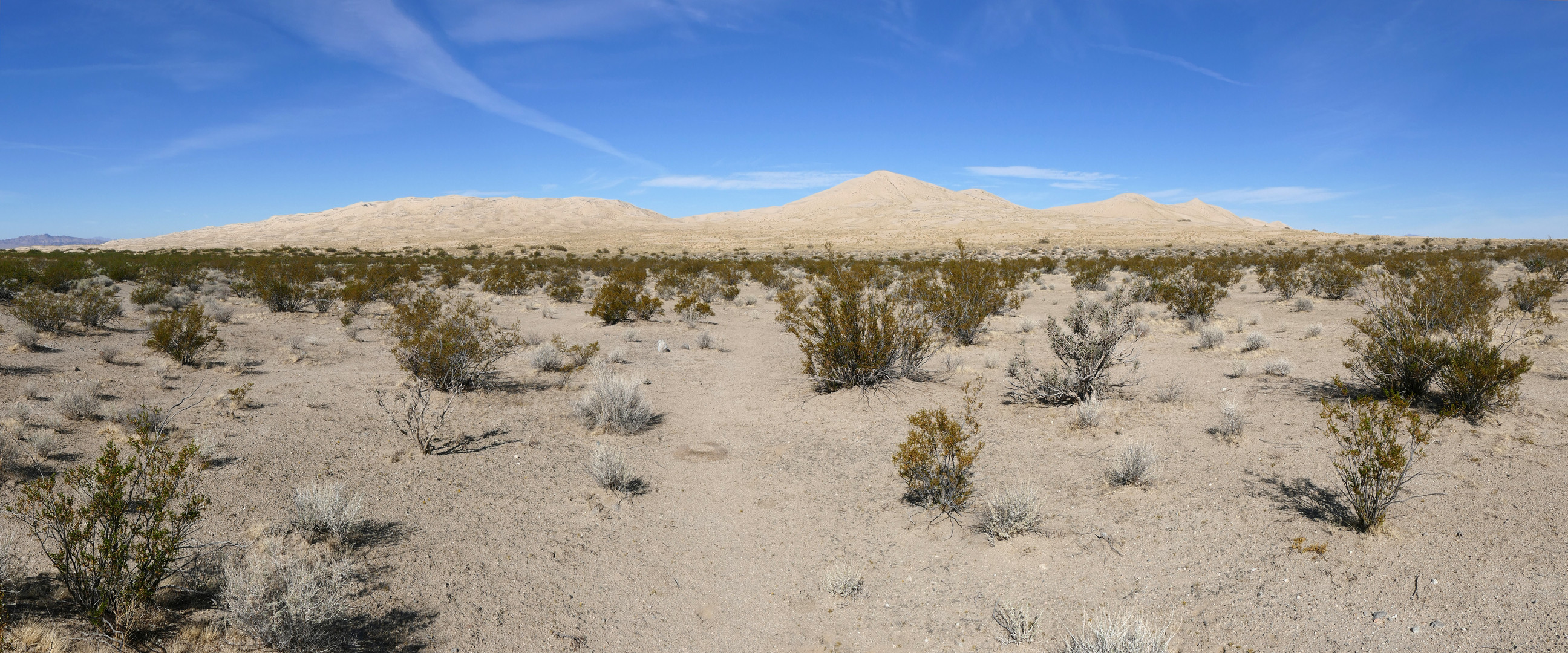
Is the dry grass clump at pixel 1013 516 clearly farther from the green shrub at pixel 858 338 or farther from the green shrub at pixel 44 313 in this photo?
the green shrub at pixel 44 313

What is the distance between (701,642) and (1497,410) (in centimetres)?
829

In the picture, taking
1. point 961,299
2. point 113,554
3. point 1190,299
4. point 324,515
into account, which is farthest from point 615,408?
point 1190,299

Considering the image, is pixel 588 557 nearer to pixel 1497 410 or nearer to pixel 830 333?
pixel 830 333

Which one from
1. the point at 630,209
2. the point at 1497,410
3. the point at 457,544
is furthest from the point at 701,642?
the point at 630,209

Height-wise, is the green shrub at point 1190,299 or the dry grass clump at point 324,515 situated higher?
the green shrub at point 1190,299

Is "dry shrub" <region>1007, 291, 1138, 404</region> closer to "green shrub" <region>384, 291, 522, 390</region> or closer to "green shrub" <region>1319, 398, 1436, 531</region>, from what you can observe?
"green shrub" <region>1319, 398, 1436, 531</region>

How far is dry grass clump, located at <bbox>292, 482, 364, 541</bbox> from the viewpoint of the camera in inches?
192

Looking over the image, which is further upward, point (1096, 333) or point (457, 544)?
point (1096, 333)

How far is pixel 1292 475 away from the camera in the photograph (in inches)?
225

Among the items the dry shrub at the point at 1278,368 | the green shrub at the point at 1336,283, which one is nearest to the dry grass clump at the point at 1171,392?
the dry shrub at the point at 1278,368

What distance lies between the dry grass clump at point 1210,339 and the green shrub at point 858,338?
6.01 m

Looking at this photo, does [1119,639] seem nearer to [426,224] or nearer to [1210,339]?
[1210,339]

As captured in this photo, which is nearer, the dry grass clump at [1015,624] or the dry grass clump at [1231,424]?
the dry grass clump at [1015,624]

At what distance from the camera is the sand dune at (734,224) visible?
249 feet
